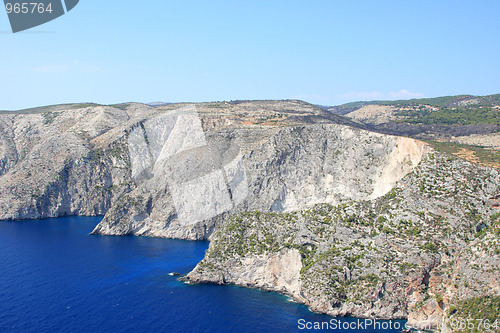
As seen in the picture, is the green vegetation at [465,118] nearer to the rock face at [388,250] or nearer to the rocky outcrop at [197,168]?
the rocky outcrop at [197,168]

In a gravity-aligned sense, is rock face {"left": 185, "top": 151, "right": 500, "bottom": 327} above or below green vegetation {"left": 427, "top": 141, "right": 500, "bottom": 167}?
below

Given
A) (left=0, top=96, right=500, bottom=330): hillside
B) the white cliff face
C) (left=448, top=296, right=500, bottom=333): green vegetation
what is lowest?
(left=448, top=296, right=500, bottom=333): green vegetation

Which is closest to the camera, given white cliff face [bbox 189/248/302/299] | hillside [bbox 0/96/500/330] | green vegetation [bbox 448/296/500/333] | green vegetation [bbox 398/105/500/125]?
green vegetation [bbox 448/296/500/333]

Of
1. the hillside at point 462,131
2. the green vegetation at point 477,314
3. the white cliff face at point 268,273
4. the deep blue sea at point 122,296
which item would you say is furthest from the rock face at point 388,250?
the hillside at point 462,131

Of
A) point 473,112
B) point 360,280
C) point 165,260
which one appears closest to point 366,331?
point 360,280

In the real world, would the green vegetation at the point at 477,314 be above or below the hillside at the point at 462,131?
below

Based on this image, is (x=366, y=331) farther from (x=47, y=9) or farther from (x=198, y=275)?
(x=47, y=9)

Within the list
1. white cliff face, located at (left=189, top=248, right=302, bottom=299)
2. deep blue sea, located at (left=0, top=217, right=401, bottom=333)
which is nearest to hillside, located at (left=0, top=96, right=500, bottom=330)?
white cliff face, located at (left=189, top=248, right=302, bottom=299)

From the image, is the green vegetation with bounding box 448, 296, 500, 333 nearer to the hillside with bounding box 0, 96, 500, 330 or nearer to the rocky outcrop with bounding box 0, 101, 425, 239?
the hillside with bounding box 0, 96, 500, 330

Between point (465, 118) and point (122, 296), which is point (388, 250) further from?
point (465, 118)
